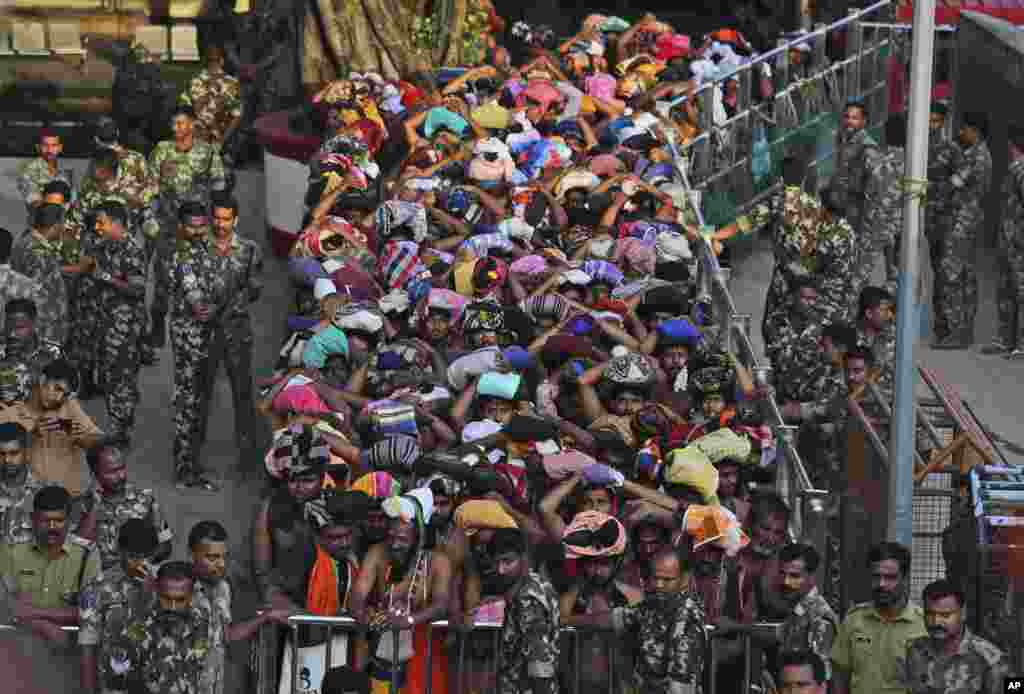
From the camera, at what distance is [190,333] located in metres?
17.3

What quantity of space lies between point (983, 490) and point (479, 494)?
241 cm

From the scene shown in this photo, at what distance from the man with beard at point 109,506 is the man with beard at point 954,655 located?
3.94 metres

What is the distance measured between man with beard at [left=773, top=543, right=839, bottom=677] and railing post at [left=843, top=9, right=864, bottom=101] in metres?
12.0

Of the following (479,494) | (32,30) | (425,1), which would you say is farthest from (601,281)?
(32,30)

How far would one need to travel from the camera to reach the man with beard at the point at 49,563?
44.3ft

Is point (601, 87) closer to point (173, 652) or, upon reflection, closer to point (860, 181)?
point (860, 181)

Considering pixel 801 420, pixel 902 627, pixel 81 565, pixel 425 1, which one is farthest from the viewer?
pixel 425 1

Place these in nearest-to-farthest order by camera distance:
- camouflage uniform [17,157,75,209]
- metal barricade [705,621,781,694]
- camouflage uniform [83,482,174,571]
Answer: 1. metal barricade [705,621,781,694]
2. camouflage uniform [83,482,174,571]
3. camouflage uniform [17,157,75,209]

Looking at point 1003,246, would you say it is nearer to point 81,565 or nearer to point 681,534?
point 681,534

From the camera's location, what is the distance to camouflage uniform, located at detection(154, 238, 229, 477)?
17.2 meters

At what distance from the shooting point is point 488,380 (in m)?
15.0

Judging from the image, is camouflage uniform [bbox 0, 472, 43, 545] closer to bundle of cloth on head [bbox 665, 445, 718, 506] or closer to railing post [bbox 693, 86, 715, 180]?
bundle of cloth on head [bbox 665, 445, 718, 506]

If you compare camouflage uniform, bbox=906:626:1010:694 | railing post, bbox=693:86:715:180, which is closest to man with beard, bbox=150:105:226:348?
railing post, bbox=693:86:715:180

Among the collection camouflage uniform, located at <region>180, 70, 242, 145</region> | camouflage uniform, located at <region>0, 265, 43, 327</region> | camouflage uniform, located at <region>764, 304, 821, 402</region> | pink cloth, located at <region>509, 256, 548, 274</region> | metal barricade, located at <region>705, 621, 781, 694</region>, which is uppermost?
camouflage uniform, located at <region>180, 70, 242, 145</region>
